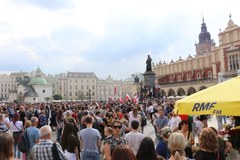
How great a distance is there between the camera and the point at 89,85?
13038 cm

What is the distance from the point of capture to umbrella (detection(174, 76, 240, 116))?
4.51 meters

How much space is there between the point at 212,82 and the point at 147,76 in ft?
81.6

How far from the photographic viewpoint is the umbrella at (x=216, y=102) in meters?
4.51

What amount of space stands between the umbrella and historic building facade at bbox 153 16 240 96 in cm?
4478

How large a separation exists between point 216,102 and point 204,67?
61465 millimetres

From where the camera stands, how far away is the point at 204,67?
208 feet

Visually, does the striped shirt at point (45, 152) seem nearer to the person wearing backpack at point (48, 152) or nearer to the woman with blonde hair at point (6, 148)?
the person wearing backpack at point (48, 152)

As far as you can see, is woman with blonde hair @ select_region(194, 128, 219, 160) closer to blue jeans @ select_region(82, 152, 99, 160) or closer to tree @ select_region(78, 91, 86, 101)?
blue jeans @ select_region(82, 152, 99, 160)

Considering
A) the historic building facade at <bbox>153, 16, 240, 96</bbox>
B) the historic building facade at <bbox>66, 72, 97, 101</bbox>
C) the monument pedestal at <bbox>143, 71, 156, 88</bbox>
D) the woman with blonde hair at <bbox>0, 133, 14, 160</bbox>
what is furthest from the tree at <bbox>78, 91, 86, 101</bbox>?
the woman with blonde hair at <bbox>0, 133, 14, 160</bbox>

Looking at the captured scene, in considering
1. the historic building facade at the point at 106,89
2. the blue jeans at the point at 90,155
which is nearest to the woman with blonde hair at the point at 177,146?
the blue jeans at the point at 90,155

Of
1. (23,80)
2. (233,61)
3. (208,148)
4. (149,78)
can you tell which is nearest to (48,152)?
(208,148)

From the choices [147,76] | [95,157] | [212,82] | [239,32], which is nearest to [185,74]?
[212,82]

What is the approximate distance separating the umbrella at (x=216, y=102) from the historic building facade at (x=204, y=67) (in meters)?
44.8

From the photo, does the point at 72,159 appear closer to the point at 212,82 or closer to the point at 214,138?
the point at 214,138
